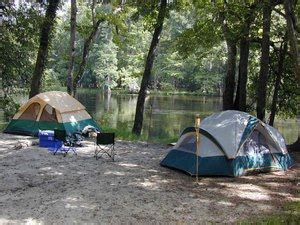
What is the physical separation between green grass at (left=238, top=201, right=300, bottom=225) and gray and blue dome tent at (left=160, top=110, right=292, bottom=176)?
7.77 ft

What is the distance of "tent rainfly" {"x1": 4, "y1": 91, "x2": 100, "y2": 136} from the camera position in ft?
48.9

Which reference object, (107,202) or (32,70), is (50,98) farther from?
(107,202)

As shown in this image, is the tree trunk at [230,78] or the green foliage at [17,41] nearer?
the tree trunk at [230,78]

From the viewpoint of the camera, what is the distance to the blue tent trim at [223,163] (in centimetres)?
1026

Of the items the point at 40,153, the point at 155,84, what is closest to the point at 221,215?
the point at 40,153

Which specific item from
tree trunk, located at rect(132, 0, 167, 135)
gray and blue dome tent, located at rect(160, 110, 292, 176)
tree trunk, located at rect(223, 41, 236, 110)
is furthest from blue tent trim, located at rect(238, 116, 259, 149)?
tree trunk, located at rect(132, 0, 167, 135)

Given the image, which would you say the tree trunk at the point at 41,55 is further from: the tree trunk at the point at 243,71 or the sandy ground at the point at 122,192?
the tree trunk at the point at 243,71

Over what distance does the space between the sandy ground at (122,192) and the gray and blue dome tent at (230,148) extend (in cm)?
29

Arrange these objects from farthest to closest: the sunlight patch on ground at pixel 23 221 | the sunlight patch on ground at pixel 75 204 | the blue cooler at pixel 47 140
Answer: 1. the blue cooler at pixel 47 140
2. the sunlight patch on ground at pixel 75 204
3. the sunlight patch on ground at pixel 23 221

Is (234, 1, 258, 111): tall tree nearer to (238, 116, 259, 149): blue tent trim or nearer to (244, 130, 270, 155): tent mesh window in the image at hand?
(238, 116, 259, 149): blue tent trim

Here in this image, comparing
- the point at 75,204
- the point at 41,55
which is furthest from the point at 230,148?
the point at 41,55

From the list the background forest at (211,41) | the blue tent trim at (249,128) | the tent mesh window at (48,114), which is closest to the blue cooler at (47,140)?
the tent mesh window at (48,114)

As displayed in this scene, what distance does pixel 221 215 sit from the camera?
7594 millimetres

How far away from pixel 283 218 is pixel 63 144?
779cm
